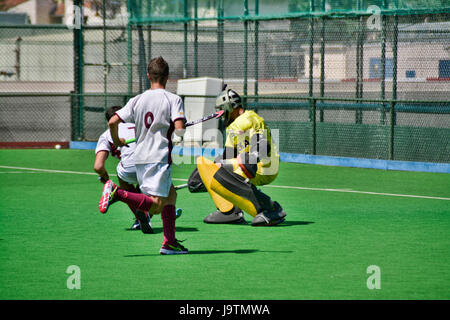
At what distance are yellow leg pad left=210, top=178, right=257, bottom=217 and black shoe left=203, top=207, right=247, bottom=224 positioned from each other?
21cm

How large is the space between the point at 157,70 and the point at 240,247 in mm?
2102

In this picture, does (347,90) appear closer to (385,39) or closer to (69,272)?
(385,39)

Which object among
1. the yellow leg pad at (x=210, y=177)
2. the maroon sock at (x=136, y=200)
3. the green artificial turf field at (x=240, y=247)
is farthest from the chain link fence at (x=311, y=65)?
the maroon sock at (x=136, y=200)

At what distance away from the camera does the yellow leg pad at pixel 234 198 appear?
10.1m

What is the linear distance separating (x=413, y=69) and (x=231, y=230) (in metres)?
9.37

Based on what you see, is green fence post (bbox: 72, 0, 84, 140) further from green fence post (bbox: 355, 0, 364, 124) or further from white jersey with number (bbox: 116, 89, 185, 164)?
white jersey with number (bbox: 116, 89, 185, 164)

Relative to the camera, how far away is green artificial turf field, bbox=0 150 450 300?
6.90 meters

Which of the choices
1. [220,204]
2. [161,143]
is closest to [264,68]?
[220,204]

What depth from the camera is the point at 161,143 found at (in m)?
8.09

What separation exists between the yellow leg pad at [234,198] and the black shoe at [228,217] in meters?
0.21

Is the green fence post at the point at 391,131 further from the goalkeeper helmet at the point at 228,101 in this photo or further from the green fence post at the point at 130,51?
the green fence post at the point at 130,51

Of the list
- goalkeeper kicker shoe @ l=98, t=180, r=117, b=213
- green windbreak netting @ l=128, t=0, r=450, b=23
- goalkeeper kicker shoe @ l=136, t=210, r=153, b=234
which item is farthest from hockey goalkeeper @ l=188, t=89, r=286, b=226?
green windbreak netting @ l=128, t=0, r=450, b=23

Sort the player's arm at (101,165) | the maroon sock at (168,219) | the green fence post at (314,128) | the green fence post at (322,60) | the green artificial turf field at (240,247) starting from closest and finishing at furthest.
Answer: the green artificial turf field at (240,247) < the maroon sock at (168,219) < the player's arm at (101,165) < the green fence post at (314,128) < the green fence post at (322,60)

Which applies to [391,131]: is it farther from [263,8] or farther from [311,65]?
[263,8]
